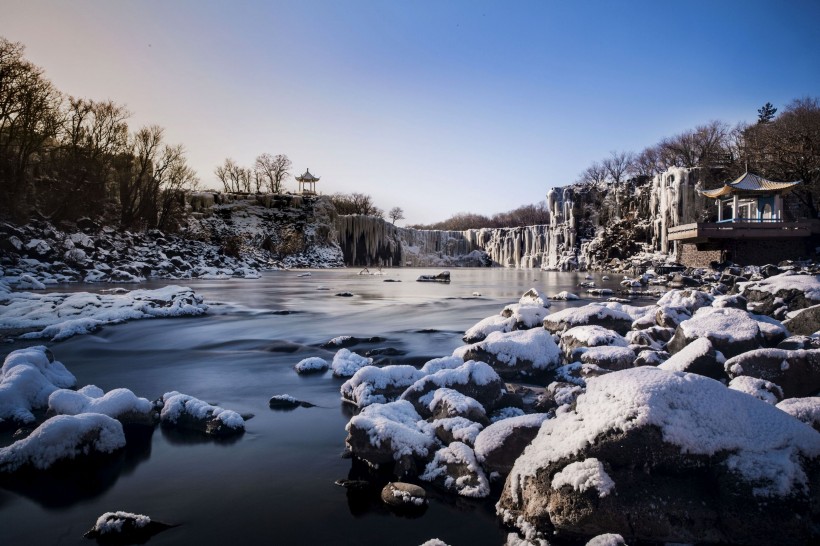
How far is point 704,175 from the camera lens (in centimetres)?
3625

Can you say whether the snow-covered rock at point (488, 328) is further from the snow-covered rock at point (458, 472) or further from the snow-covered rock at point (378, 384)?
the snow-covered rock at point (458, 472)

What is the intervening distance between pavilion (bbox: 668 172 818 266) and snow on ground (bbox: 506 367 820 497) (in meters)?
27.8

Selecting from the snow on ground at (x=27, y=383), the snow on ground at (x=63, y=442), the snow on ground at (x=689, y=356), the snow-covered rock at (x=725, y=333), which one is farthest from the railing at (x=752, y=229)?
the snow on ground at (x=63, y=442)

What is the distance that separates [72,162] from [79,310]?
2066cm

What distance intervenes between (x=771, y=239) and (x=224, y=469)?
1216 inches

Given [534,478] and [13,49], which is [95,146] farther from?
[534,478]

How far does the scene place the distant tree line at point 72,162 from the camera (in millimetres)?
22266

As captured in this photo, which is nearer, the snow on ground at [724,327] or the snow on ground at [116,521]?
the snow on ground at [116,521]

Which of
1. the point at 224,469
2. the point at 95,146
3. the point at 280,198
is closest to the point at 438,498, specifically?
the point at 224,469

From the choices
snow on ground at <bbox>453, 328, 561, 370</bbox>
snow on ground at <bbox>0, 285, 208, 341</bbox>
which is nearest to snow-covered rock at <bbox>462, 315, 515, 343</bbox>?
snow on ground at <bbox>453, 328, 561, 370</bbox>

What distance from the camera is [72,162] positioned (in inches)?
1046

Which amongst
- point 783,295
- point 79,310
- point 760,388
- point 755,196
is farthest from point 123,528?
point 755,196

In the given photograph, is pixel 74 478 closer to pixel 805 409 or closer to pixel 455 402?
pixel 455 402

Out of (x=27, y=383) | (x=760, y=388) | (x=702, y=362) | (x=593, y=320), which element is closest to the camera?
(x=760, y=388)
